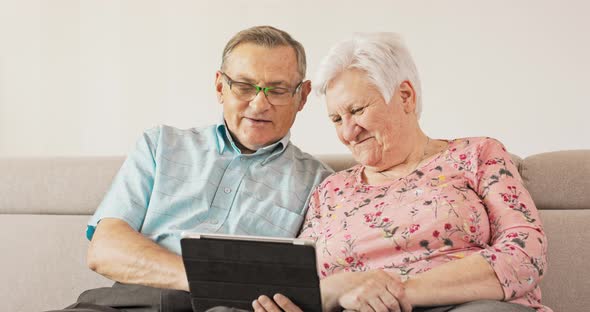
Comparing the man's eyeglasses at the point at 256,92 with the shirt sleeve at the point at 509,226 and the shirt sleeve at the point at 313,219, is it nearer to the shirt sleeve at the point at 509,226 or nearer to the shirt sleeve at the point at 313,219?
the shirt sleeve at the point at 313,219

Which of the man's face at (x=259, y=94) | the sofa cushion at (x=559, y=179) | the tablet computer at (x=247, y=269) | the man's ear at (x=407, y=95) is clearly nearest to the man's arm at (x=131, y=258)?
the tablet computer at (x=247, y=269)

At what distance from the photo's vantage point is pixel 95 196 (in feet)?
7.82

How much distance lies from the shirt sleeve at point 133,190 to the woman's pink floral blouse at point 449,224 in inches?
19.9

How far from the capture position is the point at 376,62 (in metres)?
1.83

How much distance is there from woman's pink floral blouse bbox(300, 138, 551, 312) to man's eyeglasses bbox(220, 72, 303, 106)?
0.38 m

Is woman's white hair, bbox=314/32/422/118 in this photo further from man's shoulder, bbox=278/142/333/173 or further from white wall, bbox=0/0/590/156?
white wall, bbox=0/0/590/156

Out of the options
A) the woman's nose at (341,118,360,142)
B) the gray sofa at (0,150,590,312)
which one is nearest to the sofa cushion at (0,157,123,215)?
the gray sofa at (0,150,590,312)

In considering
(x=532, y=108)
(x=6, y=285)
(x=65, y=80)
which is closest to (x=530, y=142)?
(x=532, y=108)

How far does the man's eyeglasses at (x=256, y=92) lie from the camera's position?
2.06 meters

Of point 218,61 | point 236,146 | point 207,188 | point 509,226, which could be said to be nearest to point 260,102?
point 236,146

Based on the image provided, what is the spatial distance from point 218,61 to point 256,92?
112 cm

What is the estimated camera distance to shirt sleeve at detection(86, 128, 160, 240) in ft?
6.57

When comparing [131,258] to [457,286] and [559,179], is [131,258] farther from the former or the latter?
[559,179]

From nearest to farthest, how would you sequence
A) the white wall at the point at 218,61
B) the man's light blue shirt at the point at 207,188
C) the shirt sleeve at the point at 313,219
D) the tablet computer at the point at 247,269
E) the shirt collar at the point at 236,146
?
1. the tablet computer at the point at 247,269
2. the shirt sleeve at the point at 313,219
3. the man's light blue shirt at the point at 207,188
4. the shirt collar at the point at 236,146
5. the white wall at the point at 218,61
